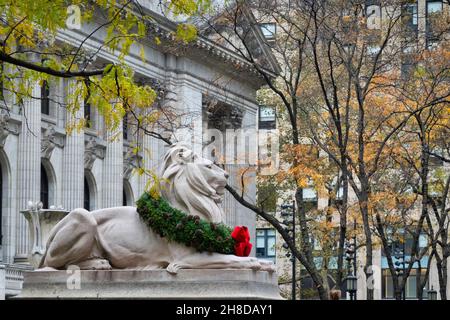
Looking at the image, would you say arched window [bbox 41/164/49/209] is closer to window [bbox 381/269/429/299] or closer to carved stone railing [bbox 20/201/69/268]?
carved stone railing [bbox 20/201/69/268]

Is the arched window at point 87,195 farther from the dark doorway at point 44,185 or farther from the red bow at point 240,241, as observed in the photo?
the red bow at point 240,241

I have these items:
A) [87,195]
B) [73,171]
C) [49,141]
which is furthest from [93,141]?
[49,141]

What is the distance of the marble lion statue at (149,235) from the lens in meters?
19.0

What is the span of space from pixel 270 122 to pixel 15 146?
4022cm

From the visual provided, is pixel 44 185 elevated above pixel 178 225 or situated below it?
above

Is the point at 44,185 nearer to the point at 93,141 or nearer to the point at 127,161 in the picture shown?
the point at 93,141

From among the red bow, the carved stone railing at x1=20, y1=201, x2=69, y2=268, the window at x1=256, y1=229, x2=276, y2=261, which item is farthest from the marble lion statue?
the window at x1=256, y1=229, x2=276, y2=261

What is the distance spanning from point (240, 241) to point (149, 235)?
4.16 ft

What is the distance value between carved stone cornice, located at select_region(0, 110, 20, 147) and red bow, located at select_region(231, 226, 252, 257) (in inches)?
1264

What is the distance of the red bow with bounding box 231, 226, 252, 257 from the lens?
1947 centimetres

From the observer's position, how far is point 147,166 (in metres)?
65.0

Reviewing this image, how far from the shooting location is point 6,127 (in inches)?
2066

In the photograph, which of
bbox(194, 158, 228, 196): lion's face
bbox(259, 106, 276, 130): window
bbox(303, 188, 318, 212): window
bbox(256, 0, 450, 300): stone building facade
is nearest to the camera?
bbox(194, 158, 228, 196): lion's face

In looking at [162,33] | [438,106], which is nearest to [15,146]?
[162,33]
